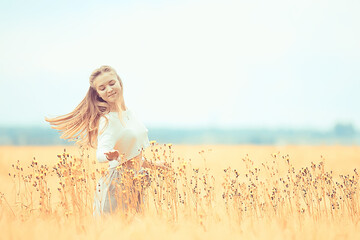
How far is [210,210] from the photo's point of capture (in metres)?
4.73

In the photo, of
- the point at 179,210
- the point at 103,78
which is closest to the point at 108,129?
the point at 103,78

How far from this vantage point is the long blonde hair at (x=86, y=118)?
15.6 ft

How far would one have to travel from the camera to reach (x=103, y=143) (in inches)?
171

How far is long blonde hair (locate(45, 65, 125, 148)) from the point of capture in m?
4.77

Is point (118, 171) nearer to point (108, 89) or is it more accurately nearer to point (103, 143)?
point (103, 143)

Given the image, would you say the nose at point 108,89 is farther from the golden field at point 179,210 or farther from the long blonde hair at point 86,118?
the golden field at point 179,210

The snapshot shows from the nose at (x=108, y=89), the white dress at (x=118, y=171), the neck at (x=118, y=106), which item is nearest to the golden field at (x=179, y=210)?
the white dress at (x=118, y=171)

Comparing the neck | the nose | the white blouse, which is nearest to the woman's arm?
the white blouse

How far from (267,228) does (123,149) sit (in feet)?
5.45

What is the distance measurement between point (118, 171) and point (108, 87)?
91cm

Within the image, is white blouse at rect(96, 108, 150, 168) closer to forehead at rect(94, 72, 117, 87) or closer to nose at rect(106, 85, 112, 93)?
nose at rect(106, 85, 112, 93)

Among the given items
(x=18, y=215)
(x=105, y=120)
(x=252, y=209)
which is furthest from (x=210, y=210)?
(x=18, y=215)

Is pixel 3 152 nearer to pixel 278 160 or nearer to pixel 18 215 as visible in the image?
pixel 18 215

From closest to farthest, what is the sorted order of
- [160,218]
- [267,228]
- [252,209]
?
[267,228]
[160,218]
[252,209]
